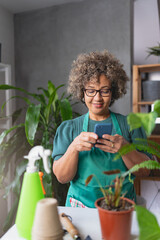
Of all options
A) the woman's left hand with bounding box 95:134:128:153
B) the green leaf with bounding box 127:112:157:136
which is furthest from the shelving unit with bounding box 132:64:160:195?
the green leaf with bounding box 127:112:157:136

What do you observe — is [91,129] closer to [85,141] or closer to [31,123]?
[85,141]

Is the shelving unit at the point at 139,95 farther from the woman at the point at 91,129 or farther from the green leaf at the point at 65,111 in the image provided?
the woman at the point at 91,129

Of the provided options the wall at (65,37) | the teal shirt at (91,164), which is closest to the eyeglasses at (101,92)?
the teal shirt at (91,164)

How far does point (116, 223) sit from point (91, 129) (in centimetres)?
72

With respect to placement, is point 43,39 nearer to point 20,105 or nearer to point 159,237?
point 20,105

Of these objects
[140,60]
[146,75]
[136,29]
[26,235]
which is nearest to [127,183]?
[26,235]

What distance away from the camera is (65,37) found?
103 inches

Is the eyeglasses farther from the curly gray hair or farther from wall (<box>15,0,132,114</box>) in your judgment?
wall (<box>15,0,132,114</box>)

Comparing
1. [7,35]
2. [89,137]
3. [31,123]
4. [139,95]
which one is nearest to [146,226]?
[89,137]

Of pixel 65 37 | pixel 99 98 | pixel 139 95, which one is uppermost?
pixel 65 37

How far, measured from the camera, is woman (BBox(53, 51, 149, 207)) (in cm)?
108

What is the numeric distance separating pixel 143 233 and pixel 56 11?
2731mm

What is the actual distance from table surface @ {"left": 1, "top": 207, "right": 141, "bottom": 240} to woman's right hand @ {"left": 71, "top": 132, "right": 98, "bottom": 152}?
260mm

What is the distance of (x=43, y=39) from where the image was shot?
270 cm
